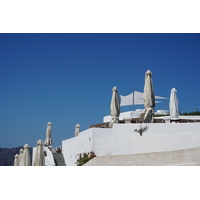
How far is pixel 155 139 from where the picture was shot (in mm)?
11305

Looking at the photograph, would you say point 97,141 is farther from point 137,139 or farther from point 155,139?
point 155,139

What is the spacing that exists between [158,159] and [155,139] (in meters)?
1.94

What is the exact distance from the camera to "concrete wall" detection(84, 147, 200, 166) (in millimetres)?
8672

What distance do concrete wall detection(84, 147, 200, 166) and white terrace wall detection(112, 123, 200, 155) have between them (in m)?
1.39

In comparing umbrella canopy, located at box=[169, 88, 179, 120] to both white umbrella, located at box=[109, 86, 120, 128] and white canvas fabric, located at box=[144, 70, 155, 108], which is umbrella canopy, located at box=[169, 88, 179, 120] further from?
white umbrella, located at box=[109, 86, 120, 128]

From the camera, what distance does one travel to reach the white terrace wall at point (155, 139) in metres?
10.8

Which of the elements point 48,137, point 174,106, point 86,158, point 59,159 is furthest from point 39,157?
point 48,137

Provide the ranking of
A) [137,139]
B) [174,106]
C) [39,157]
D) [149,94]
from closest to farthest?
1. [137,139]
2. [149,94]
3. [174,106]
4. [39,157]

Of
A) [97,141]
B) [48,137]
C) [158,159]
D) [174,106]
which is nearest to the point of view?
[158,159]
